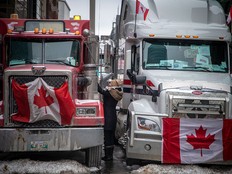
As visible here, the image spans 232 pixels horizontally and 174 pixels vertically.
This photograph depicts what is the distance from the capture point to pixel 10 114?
8.44 meters

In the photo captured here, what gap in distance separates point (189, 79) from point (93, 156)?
8.37ft

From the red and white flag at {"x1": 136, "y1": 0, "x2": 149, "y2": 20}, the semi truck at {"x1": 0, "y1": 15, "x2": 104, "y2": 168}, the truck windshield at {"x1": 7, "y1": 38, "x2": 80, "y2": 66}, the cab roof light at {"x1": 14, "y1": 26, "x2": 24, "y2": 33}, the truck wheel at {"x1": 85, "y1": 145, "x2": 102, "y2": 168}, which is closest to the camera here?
the semi truck at {"x1": 0, "y1": 15, "x2": 104, "y2": 168}

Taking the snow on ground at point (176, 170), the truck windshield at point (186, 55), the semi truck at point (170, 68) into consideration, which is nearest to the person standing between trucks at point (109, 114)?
the semi truck at point (170, 68)

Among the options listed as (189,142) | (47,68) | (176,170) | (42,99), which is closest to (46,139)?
(42,99)

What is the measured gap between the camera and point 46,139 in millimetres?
8305

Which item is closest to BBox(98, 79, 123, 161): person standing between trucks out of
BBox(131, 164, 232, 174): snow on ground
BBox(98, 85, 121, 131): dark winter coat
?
BBox(98, 85, 121, 131): dark winter coat

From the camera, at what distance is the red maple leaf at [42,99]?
8234 mm

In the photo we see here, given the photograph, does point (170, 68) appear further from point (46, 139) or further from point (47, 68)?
point (46, 139)

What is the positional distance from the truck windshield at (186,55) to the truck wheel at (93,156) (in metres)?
2.18

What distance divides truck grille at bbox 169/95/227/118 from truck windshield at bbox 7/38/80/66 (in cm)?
251

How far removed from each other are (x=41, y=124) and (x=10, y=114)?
0.64 m

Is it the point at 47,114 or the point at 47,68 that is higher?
the point at 47,68

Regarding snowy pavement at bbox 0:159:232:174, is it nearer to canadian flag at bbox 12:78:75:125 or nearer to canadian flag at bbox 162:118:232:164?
canadian flag at bbox 162:118:232:164

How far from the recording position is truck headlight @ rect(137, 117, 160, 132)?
27.6ft
